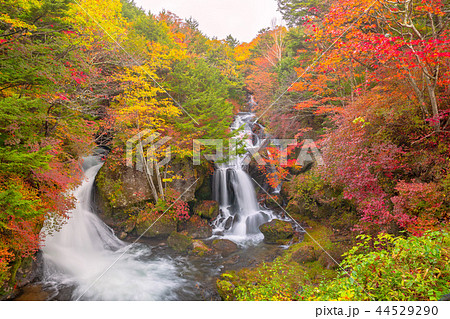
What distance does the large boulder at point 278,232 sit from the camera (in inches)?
417

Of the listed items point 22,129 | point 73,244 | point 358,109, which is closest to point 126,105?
point 22,129

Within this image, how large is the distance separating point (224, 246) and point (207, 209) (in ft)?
9.70

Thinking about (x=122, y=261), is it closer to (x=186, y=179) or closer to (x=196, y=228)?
(x=196, y=228)

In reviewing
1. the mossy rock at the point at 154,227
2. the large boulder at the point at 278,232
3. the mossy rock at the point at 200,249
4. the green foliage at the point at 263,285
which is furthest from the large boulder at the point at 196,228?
the green foliage at the point at 263,285

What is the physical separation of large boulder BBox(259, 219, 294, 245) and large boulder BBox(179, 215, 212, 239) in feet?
10.0

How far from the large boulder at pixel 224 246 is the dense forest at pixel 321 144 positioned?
201 cm

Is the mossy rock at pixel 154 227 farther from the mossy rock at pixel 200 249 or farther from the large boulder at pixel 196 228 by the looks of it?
the mossy rock at pixel 200 249

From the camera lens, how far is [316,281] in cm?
598

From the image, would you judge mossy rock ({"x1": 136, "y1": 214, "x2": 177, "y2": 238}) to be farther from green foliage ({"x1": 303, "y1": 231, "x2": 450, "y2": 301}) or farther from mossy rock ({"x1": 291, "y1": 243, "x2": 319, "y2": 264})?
green foliage ({"x1": 303, "y1": 231, "x2": 450, "y2": 301})

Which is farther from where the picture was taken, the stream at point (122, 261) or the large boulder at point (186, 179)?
the large boulder at point (186, 179)

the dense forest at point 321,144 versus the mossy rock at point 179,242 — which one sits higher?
the dense forest at point 321,144

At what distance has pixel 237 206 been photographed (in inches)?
547

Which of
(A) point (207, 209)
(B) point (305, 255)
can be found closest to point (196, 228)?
(A) point (207, 209)

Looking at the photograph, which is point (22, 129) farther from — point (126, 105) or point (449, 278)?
point (449, 278)
